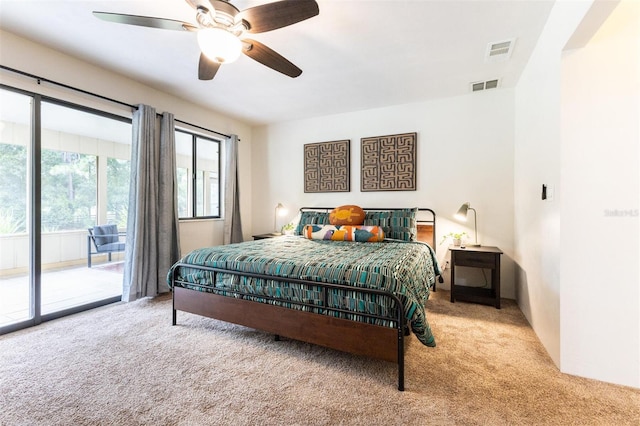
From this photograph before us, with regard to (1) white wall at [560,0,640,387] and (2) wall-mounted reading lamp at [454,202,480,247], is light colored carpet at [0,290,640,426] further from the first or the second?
(2) wall-mounted reading lamp at [454,202,480,247]

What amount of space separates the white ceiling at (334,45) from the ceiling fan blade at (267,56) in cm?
32

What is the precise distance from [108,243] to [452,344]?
4.22 m

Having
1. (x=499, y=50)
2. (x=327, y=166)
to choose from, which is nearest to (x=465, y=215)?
(x=499, y=50)

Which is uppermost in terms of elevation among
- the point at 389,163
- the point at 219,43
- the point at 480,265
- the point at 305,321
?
the point at 219,43

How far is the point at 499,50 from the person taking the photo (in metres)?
2.56

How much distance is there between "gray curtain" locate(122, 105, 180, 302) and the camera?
317cm

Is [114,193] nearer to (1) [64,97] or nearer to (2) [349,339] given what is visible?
(1) [64,97]

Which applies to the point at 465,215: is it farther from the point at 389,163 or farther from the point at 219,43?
the point at 219,43

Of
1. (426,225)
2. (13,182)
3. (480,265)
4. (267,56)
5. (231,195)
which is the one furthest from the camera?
(231,195)

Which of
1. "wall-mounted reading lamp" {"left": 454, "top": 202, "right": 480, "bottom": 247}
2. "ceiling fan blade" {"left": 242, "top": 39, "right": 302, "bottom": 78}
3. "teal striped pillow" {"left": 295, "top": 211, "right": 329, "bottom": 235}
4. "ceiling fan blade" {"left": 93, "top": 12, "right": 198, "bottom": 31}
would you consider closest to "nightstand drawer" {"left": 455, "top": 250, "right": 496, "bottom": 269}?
"wall-mounted reading lamp" {"left": 454, "top": 202, "right": 480, "bottom": 247}

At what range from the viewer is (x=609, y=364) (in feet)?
5.72

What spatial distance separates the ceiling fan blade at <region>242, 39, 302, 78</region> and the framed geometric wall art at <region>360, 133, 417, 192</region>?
204cm

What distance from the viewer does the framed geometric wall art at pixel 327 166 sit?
4277 millimetres

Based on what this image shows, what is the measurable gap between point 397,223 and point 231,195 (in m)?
2.70
